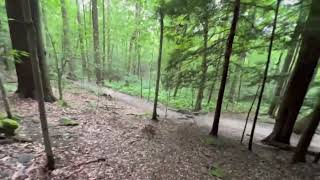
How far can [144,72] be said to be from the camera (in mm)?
32281

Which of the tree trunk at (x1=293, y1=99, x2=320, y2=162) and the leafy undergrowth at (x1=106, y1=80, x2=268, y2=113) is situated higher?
the tree trunk at (x1=293, y1=99, x2=320, y2=162)

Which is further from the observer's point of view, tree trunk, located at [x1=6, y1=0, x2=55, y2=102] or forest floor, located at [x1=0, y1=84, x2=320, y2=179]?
tree trunk, located at [x1=6, y1=0, x2=55, y2=102]

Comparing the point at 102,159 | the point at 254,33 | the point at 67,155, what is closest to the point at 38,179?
the point at 67,155

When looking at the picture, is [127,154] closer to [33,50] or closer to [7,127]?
[7,127]

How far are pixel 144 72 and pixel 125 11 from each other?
11.3 m

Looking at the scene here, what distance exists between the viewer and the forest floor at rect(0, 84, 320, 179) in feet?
14.5

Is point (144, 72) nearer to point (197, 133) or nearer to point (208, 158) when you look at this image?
point (197, 133)

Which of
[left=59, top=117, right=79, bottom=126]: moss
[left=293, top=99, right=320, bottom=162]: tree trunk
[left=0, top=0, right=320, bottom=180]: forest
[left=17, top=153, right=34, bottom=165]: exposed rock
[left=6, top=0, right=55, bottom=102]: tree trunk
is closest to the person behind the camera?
[left=17, top=153, right=34, bottom=165]: exposed rock

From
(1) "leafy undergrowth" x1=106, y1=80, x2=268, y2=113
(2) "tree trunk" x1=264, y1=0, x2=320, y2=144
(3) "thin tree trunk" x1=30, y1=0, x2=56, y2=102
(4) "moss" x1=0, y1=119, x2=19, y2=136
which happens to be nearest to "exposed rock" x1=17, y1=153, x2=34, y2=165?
(4) "moss" x1=0, y1=119, x2=19, y2=136

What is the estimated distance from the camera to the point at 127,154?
5.64m

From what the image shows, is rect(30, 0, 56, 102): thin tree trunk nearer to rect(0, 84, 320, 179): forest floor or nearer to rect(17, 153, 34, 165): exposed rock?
rect(0, 84, 320, 179): forest floor

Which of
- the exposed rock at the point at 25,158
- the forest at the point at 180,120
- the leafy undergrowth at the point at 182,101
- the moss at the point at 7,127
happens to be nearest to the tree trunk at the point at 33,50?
the forest at the point at 180,120

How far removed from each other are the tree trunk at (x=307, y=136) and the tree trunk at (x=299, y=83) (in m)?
1.56

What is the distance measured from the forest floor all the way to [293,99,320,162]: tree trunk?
27 cm
